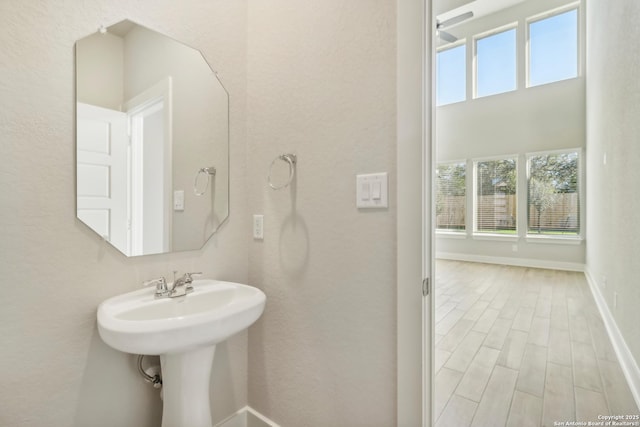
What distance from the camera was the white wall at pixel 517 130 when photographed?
540cm

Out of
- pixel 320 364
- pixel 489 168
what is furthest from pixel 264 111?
pixel 489 168

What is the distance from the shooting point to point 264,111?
1.46 m

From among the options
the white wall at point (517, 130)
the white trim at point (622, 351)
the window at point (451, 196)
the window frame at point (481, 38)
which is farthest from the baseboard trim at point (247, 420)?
the window frame at point (481, 38)

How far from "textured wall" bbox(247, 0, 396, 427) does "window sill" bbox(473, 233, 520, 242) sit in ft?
19.9

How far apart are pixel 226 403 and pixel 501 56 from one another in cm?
756

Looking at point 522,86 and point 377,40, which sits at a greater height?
point 522,86

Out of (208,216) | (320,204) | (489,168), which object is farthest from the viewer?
(489,168)

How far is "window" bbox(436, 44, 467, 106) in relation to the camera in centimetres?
661

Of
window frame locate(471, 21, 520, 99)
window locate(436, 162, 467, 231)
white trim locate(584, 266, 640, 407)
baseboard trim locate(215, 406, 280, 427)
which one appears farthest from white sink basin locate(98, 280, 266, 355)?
window frame locate(471, 21, 520, 99)

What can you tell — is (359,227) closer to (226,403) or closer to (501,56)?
(226,403)

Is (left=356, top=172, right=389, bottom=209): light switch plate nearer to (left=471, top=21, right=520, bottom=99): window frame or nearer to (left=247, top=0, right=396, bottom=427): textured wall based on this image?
(left=247, top=0, right=396, bottom=427): textured wall

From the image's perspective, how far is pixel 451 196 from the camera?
6.86 meters

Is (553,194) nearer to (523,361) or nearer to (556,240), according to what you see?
(556,240)

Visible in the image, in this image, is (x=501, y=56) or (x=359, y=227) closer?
(x=359, y=227)
